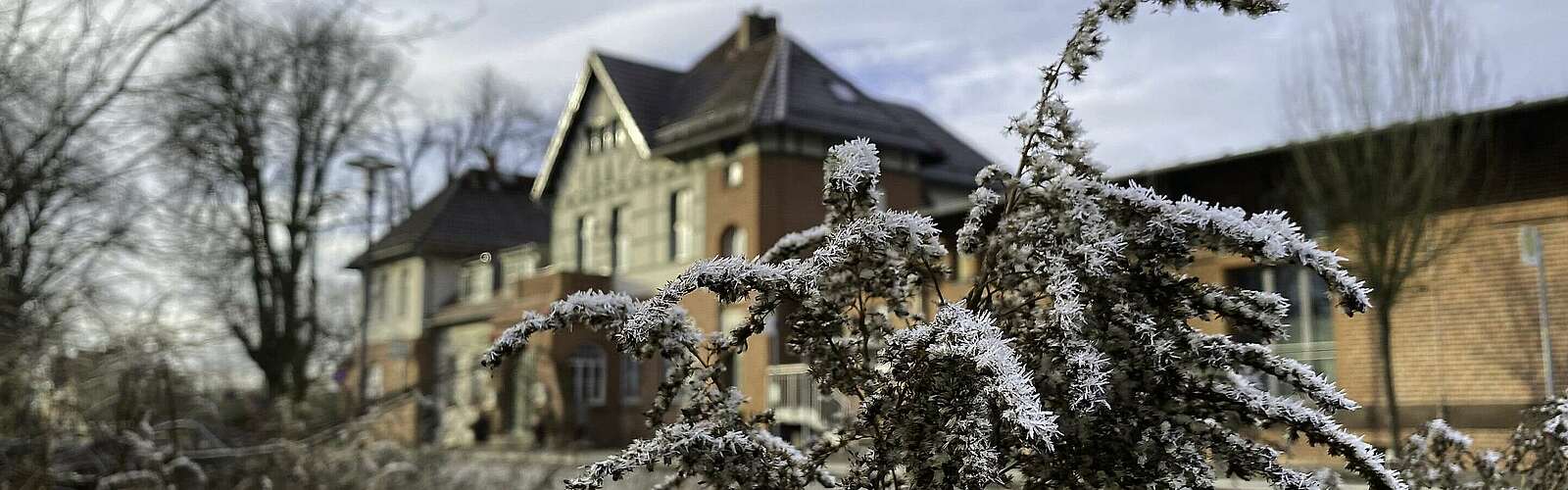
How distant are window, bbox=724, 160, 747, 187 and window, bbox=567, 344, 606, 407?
5.68m

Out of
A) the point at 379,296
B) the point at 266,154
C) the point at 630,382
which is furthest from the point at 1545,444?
the point at 379,296

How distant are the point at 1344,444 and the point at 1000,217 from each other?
1.04 meters

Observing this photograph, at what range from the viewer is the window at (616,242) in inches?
1198

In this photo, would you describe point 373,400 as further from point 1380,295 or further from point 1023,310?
point 1380,295

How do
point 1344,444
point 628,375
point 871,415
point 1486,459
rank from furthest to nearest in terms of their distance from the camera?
1. point 628,375
2. point 1486,459
3. point 871,415
4. point 1344,444

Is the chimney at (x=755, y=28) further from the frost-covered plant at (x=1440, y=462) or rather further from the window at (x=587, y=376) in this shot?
the frost-covered plant at (x=1440, y=462)

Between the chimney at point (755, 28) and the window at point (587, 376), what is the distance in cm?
788

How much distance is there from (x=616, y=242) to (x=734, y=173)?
5.09 meters

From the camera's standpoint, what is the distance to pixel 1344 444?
298cm

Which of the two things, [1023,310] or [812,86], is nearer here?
[1023,310]

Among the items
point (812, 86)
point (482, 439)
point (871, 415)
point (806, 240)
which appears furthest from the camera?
point (482, 439)

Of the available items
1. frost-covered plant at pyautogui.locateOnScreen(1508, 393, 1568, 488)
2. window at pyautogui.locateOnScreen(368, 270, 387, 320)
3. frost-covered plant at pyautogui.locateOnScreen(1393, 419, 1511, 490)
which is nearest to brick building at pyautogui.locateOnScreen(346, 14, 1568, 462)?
window at pyautogui.locateOnScreen(368, 270, 387, 320)

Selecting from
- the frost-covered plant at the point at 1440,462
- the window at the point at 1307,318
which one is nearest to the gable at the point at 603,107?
the window at the point at 1307,318

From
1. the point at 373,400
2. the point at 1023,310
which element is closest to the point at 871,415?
the point at 1023,310
